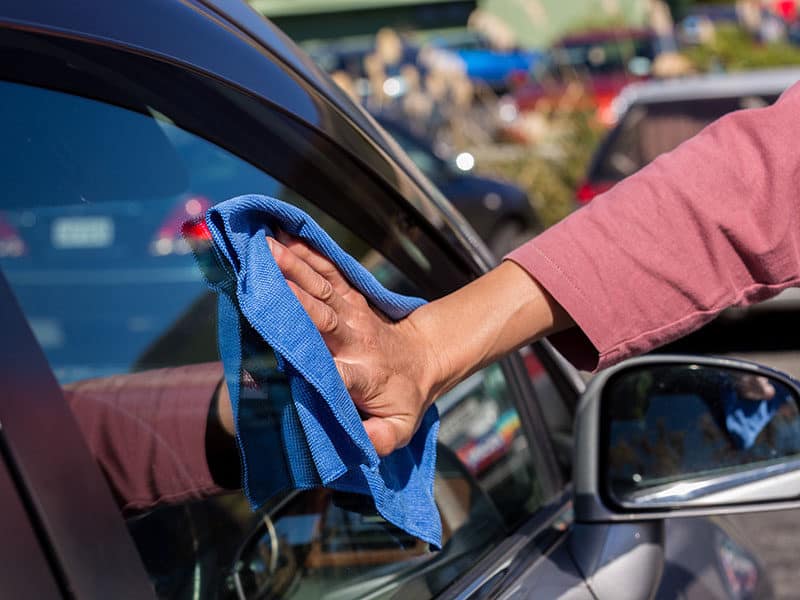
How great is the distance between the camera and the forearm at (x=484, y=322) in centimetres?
115

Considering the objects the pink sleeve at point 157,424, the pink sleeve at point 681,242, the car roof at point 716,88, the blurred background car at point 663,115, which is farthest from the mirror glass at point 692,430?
the car roof at point 716,88

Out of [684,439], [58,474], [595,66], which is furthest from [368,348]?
[595,66]

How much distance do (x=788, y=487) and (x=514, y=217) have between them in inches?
310

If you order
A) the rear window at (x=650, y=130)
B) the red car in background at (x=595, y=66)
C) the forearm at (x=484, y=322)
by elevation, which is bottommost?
the forearm at (x=484, y=322)

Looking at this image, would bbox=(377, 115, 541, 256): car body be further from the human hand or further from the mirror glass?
the human hand

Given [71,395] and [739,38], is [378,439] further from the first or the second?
[739,38]

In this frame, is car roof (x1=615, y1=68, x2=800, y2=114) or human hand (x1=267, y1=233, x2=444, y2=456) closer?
human hand (x1=267, y1=233, x2=444, y2=456)

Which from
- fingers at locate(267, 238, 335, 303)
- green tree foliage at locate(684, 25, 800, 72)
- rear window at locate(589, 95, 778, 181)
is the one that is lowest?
fingers at locate(267, 238, 335, 303)

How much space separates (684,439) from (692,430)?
0.7 inches

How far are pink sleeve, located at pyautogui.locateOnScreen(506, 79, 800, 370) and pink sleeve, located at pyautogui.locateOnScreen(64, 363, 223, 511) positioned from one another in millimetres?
468

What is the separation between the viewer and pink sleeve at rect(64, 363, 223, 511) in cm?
141

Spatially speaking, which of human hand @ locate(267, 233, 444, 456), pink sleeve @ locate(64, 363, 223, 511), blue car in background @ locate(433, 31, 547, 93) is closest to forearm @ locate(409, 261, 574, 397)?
human hand @ locate(267, 233, 444, 456)

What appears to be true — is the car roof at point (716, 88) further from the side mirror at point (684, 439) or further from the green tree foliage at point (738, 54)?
the green tree foliage at point (738, 54)

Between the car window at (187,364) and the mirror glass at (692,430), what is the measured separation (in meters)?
0.19
